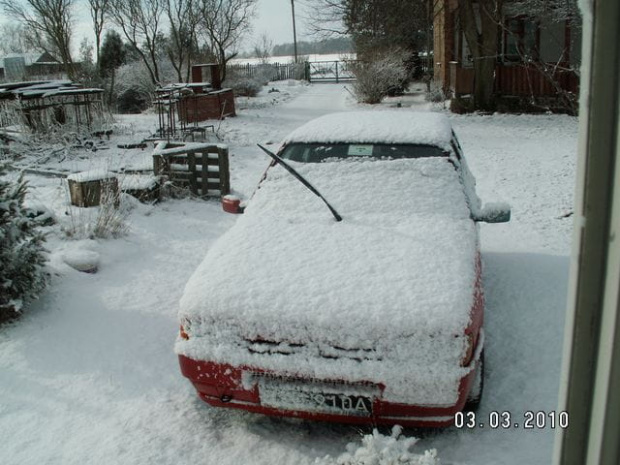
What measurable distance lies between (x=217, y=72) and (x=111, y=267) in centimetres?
1577

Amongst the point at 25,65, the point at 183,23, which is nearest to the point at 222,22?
the point at 183,23

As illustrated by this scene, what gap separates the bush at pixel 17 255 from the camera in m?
4.59

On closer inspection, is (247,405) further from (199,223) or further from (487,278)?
(199,223)

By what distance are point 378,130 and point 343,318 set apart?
2287 millimetres

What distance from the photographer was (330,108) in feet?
71.6

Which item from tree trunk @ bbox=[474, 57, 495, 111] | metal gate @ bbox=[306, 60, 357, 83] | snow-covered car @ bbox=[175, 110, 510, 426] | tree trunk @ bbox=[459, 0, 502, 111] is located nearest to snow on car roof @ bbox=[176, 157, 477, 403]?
snow-covered car @ bbox=[175, 110, 510, 426]

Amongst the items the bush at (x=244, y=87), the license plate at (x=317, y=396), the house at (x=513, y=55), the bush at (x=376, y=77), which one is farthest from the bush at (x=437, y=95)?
the license plate at (x=317, y=396)

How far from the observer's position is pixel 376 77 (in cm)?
2156

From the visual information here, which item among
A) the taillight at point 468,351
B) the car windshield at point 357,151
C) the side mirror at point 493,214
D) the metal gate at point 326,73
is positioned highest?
the metal gate at point 326,73

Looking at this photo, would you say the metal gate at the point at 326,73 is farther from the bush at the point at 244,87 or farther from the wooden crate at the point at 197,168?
the wooden crate at the point at 197,168

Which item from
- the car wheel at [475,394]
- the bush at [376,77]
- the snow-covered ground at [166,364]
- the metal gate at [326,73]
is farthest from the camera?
the metal gate at [326,73]

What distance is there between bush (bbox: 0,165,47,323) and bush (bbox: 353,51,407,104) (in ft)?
59.0

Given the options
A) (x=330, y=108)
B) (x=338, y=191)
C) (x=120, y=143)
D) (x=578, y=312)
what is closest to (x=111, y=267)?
(x=338, y=191)

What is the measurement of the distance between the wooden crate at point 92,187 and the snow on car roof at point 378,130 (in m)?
3.06
